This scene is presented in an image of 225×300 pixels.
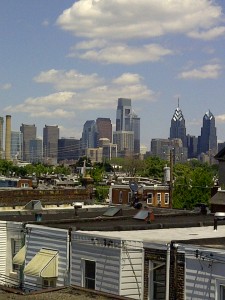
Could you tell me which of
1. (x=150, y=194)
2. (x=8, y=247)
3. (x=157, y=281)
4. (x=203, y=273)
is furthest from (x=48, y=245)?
(x=150, y=194)

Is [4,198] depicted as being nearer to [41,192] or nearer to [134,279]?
[41,192]

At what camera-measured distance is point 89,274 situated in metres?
18.0

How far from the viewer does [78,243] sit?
18.0 metres

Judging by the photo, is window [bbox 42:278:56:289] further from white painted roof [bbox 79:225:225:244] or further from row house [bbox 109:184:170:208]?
row house [bbox 109:184:170:208]

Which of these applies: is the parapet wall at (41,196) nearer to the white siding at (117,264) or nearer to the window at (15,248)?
the window at (15,248)

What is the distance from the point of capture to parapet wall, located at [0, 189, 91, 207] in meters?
37.8

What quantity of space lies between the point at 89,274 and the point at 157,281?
214 centimetres

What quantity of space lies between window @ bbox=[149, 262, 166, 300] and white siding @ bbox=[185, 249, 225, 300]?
1.09 m

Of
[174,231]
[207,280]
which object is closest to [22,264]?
[174,231]

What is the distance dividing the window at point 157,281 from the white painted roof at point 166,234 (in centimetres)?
64

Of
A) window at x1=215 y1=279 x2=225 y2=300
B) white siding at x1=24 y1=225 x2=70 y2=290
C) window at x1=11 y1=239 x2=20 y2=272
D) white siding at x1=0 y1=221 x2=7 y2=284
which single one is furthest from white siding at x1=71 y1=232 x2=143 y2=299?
white siding at x1=0 y1=221 x2=7 y2=284

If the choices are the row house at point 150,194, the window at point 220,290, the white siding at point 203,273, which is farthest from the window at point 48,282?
the row house at point 150,194

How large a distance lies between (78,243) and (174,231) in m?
3.01

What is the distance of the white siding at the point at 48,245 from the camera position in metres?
18.6
